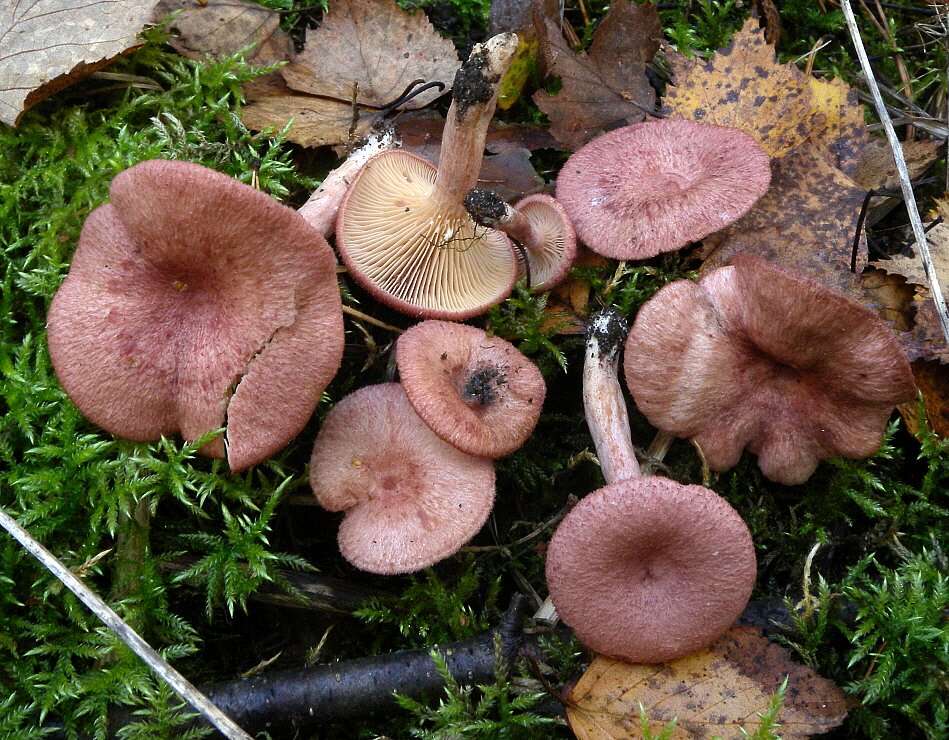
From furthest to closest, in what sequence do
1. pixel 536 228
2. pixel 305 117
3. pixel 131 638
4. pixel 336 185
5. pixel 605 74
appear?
pixel 605 74 → pixel 305 117 → pixel 536 228 → pixel 336 185 → pixel 131 638

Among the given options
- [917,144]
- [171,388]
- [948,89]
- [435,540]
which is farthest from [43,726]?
[948,89]

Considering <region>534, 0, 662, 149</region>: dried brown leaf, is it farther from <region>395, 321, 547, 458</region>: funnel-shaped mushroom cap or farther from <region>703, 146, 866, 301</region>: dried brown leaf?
<region>395, 321, 547, 458</region>: funnel-shaped mushroom cap

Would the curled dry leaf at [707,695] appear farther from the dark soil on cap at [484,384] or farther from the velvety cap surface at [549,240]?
the velvety cap surface at [549,240]

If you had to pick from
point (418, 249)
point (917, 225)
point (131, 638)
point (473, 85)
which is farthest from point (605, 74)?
point (131, 638)

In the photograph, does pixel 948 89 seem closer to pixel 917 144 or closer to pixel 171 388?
pixel 917 144

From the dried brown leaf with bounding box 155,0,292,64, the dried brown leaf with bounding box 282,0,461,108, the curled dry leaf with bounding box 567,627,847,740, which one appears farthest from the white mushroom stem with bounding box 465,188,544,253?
the curled dry leaf with bounding box 567,627,847,740

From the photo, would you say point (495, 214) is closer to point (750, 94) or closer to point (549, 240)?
point (549, 240)
